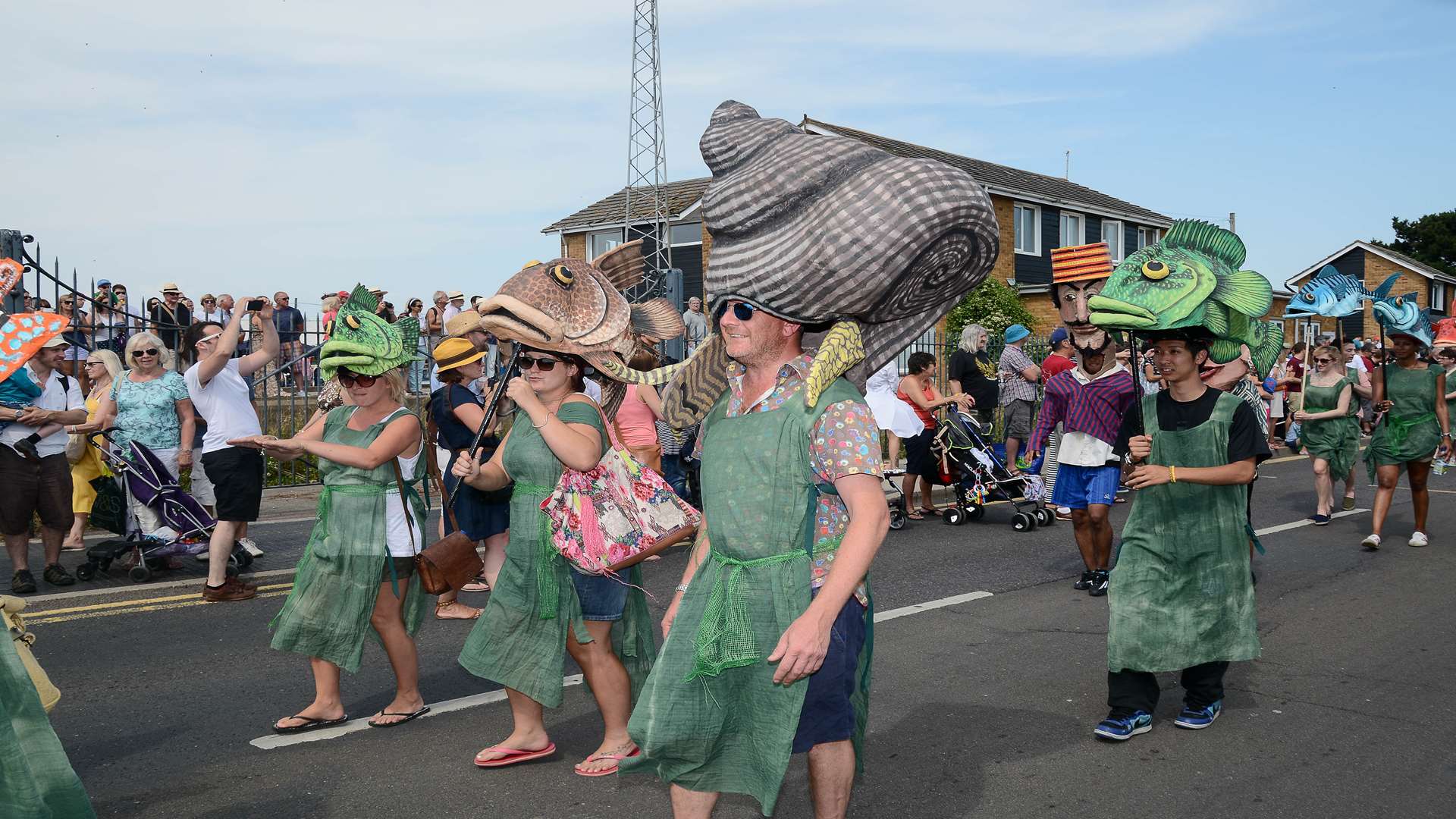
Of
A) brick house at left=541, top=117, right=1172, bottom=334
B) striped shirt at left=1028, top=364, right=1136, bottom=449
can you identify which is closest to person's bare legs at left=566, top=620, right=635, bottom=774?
striped shirt at left=1028, top=364, right=1136, bottom=449

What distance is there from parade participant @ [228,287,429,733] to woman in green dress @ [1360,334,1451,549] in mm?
8401

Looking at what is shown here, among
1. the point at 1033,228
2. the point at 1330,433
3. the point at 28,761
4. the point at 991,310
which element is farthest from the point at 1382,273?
the point at 28,761

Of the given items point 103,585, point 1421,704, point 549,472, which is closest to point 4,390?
point 103,585

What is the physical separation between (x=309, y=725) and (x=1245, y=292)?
4599mm

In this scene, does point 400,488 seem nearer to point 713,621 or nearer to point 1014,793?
point 713,621

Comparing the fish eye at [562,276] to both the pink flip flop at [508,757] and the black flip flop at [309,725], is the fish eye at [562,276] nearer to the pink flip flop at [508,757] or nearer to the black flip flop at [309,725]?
the pink flip flop at [508,757]

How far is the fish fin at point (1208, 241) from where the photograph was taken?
5.40 meters

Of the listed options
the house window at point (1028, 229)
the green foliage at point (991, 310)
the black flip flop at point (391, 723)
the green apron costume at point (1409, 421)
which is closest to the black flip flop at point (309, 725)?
the black flip flop at point (391, 723)

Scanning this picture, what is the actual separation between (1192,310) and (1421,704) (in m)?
2.41

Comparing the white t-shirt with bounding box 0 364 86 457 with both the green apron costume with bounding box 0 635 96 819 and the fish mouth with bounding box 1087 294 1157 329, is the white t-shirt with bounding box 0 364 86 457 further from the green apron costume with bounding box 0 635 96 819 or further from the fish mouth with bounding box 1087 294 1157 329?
the fish mouth with bounding box 1087 294 1157 329

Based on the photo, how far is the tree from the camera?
6084 centimetres

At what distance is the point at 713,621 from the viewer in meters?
3.30

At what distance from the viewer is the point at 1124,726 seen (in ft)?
17.2

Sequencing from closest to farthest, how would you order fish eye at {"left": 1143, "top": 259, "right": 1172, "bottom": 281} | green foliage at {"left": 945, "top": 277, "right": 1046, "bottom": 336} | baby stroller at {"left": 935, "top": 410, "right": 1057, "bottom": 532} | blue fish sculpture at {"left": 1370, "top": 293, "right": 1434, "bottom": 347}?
1. fish eye at {"left": 1143, "top": 259, "right": 1172, "bottom": 281}
2. blue fish sculpture at {"left": 1370, "top": 293, "right": 1434, "bottom": 347}
3. baby stroller at {"left": 935, "top": 410, "right": 1057, "bottom": 532}
4. green foliage at {"left": 945, "top": 277, "right": 1046, "bottom": 336}
